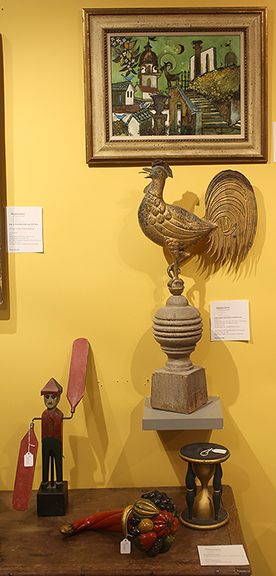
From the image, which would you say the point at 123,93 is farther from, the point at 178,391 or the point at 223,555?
the point at 223,555

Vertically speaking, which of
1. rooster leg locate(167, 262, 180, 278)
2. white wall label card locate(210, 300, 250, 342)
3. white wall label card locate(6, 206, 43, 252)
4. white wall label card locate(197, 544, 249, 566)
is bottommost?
white wall label card locate(197, 544, 249, 566)

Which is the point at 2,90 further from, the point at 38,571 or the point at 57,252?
the point at 38,571

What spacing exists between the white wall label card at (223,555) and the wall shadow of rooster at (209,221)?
2.49ft

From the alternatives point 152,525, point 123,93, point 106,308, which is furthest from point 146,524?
point 123,93

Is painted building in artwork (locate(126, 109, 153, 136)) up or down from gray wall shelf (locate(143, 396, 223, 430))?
up

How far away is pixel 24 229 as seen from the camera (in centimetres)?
162

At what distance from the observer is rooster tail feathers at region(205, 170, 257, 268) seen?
5.06ft

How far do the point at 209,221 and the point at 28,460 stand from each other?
98 centimetres

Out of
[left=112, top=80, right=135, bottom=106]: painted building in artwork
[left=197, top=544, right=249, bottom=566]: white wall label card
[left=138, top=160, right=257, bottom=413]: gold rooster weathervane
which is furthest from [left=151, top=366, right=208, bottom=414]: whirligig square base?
[left=112, top=80, right=135, bottom=106]: painted building in artwork

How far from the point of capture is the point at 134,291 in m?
1.63

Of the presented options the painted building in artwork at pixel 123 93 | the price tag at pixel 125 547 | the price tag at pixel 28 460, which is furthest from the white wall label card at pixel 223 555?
the painted building in artwork at pixel 123 93

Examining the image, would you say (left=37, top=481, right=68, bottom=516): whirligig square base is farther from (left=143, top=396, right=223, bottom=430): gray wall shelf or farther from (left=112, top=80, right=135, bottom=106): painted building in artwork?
(left=112, top=80, right=135, bottom=106): painted building in artwork

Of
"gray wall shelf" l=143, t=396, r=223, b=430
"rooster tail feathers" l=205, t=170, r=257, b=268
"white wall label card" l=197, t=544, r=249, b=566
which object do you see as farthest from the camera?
"rooster tail feathers" l=205, t=170, r=257, b=268

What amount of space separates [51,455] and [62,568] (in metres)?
0.34
